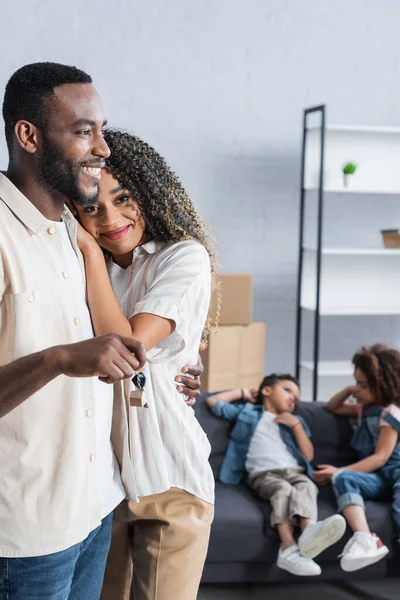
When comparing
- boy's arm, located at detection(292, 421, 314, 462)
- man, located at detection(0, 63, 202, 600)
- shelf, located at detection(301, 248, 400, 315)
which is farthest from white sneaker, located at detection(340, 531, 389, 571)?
shelf, located at detection(301, 248, 400, 315)

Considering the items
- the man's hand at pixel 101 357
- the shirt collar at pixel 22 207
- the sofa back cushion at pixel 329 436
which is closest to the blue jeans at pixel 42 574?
the man's hand at pixel 101 357

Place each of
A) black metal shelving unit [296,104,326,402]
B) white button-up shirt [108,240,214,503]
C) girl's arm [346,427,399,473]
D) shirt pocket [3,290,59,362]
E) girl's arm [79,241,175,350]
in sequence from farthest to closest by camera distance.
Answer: black metal shelving unit [296,104,326,402] < girl's arm [346,427,399,473] < white button-up shirt [108,240,214,503] < girl's arm [79,241,175,350] < shirt pocket [3,290,59,362]

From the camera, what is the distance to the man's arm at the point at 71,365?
106 cm

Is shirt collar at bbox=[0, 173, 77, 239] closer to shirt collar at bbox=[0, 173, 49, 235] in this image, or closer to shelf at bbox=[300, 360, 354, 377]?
shirt collar at bbox=[0, 173, 49, 235]

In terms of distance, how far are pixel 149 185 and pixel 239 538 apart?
5.40 ft

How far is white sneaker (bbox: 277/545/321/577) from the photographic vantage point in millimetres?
2781

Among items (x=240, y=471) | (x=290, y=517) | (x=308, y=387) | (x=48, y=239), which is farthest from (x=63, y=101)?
(x=308, y=387)

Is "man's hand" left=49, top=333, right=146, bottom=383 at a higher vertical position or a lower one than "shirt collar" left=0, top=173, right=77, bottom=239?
lower

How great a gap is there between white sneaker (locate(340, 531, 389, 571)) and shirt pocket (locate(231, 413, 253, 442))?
0.58m

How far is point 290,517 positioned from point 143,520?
1.39 meters

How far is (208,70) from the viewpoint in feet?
15.9

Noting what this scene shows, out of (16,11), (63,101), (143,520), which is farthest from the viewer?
(16,11)

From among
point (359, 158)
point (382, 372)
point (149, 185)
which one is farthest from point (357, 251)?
point (149, 185)

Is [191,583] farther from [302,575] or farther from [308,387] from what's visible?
[308,387]
